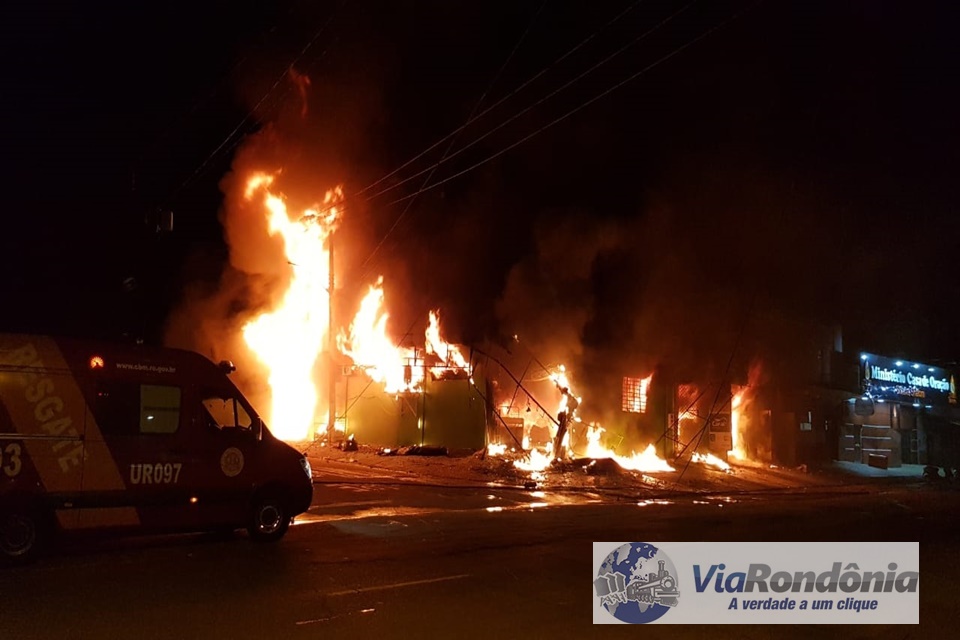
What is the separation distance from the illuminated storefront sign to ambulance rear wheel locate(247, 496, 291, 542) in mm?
29544

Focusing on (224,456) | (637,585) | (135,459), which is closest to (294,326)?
(224,456)

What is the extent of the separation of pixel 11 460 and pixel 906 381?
36606 millimetres

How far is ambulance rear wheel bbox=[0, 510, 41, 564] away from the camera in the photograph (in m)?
7.94

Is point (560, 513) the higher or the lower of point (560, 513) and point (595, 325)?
the lower

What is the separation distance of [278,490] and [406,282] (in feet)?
66.2

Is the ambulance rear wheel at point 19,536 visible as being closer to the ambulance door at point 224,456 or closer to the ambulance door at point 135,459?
the ambulance door at point 135,459

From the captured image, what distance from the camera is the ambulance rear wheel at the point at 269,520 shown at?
9.94 meters

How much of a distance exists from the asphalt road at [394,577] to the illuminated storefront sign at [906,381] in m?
19.8

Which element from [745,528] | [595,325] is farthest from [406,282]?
[745,528]

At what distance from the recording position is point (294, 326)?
33188 millimetres

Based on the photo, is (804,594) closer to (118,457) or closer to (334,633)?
(334,633)

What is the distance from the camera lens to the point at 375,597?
6934 mm

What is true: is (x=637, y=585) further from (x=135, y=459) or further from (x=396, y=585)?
(x=135, y=459)

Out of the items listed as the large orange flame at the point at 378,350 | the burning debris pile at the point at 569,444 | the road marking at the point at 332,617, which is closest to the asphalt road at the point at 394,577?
the road marking at the point at 332,617
